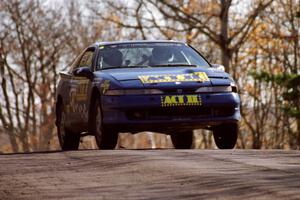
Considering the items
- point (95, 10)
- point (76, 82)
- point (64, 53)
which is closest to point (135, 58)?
point (76, 82)

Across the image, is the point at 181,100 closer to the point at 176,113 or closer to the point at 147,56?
the point at 176,113

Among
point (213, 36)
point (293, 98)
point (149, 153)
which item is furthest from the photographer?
point (213, 36)

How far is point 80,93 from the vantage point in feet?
49.5

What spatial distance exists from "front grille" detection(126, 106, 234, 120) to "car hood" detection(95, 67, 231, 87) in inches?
12.2

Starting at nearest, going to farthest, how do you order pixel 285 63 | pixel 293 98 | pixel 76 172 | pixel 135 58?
pixel 76 172 → pixel 135 58 → pixel 293 98 → pixel 285 63

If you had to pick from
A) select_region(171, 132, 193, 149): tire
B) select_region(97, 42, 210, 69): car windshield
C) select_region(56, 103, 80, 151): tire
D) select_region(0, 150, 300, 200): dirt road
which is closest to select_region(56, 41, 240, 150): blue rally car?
select_region(97, 42, 210, 69): car windshield

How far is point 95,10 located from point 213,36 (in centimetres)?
659

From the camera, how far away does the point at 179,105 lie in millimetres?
13820

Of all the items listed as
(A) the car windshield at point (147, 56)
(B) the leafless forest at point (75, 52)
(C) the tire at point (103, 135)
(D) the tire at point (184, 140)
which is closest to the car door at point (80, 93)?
(A) the car windshield at point (147, 56)

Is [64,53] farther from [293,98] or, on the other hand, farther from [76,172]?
[76,172]

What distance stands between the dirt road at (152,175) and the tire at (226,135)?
88.0 inches

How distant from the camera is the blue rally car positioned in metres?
13.7

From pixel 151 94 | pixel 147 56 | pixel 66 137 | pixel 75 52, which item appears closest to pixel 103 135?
pixel 151 94

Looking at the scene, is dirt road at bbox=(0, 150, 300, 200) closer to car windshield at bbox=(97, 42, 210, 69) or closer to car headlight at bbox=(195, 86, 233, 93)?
car headlight at bbox=(195, 86, 233, 93)
